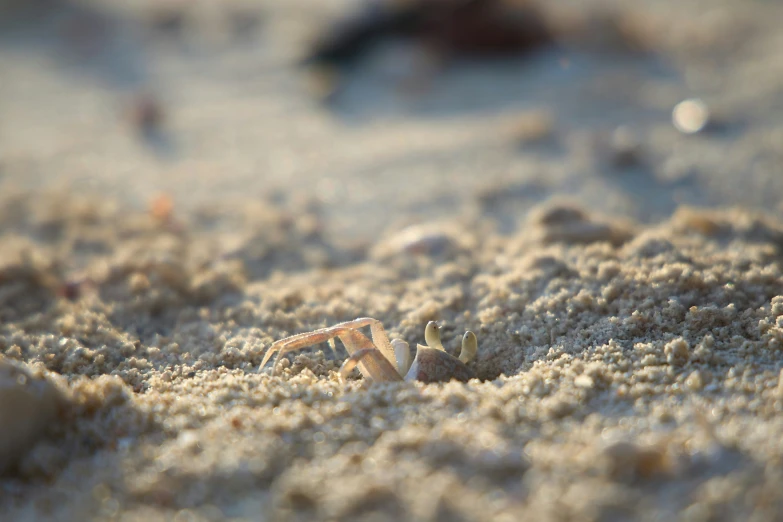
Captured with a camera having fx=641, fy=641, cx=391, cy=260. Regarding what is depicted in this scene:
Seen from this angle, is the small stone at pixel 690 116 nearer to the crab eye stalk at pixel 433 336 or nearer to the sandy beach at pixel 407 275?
the sandy beach at pixel 407 275

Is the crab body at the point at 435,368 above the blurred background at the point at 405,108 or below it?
below

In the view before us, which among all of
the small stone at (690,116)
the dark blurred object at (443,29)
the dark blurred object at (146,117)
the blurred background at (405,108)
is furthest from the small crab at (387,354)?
the dark blurred object at (443,29)

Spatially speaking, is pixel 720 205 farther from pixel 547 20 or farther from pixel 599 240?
pixel 547 20

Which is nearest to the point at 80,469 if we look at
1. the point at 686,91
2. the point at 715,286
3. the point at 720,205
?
the point at 715,286

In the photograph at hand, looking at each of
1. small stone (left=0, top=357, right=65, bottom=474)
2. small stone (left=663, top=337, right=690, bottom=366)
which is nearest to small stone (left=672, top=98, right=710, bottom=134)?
small stone (left=663, top=337, right=690, bottom=366)

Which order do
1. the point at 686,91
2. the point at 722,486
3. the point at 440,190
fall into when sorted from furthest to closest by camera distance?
the point at 686,91
the point at 440,190
the point at 722,486

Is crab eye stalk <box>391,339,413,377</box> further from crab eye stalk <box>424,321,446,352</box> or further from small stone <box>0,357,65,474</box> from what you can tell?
small stone <box>0,357,65,474</box>

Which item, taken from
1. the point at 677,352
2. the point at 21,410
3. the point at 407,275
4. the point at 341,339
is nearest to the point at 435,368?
the point at 341,339
